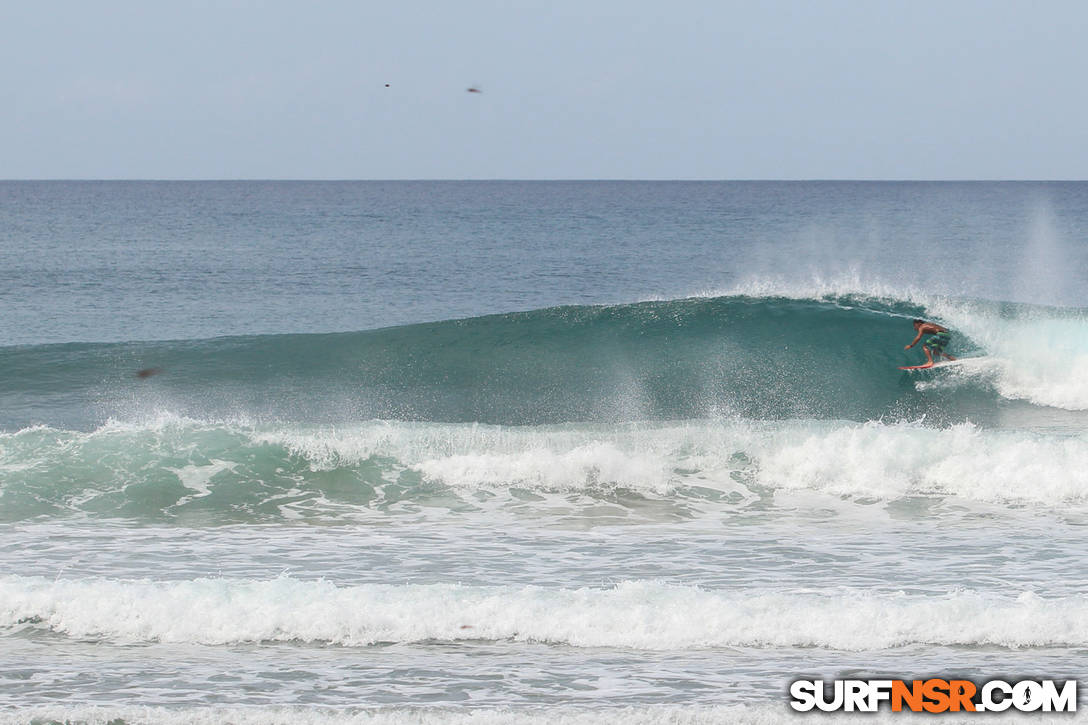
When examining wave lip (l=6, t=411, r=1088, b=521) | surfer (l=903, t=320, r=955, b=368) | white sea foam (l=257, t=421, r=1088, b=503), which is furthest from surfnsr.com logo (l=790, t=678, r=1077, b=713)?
surfer (l=903, t=320, r=955, b=368)

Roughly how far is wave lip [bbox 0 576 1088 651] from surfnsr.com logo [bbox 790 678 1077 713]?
660 mm

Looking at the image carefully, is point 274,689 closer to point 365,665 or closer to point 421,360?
point 365,665

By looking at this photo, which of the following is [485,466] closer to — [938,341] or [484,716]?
[484,716]

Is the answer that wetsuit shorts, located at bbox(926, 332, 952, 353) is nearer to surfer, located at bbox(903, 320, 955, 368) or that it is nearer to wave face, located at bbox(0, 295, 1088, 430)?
surfer, located at bbox(903, 320, 955, 368)

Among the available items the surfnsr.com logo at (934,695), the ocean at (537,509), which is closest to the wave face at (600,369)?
the ocean at (537,509)

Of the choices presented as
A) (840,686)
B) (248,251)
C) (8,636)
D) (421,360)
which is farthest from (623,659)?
(248,251)

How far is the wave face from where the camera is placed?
53.4ft

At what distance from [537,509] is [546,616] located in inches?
148

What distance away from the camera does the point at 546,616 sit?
7.48 m

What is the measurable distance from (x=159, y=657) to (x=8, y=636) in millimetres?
1200

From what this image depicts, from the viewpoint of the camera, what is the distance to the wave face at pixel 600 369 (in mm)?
16281

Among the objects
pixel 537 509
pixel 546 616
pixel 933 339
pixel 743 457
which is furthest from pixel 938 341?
pixel 546 616

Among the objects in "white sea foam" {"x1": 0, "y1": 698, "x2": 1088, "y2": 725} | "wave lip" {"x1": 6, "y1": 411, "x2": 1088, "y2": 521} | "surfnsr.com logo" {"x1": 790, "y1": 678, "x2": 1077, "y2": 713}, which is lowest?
"white sea foam" {"x1": 0, "y1": 698, "x2": 1088, "y2": 725}

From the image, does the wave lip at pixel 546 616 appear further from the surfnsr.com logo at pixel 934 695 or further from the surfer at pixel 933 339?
the surfer at pixel 933 339
